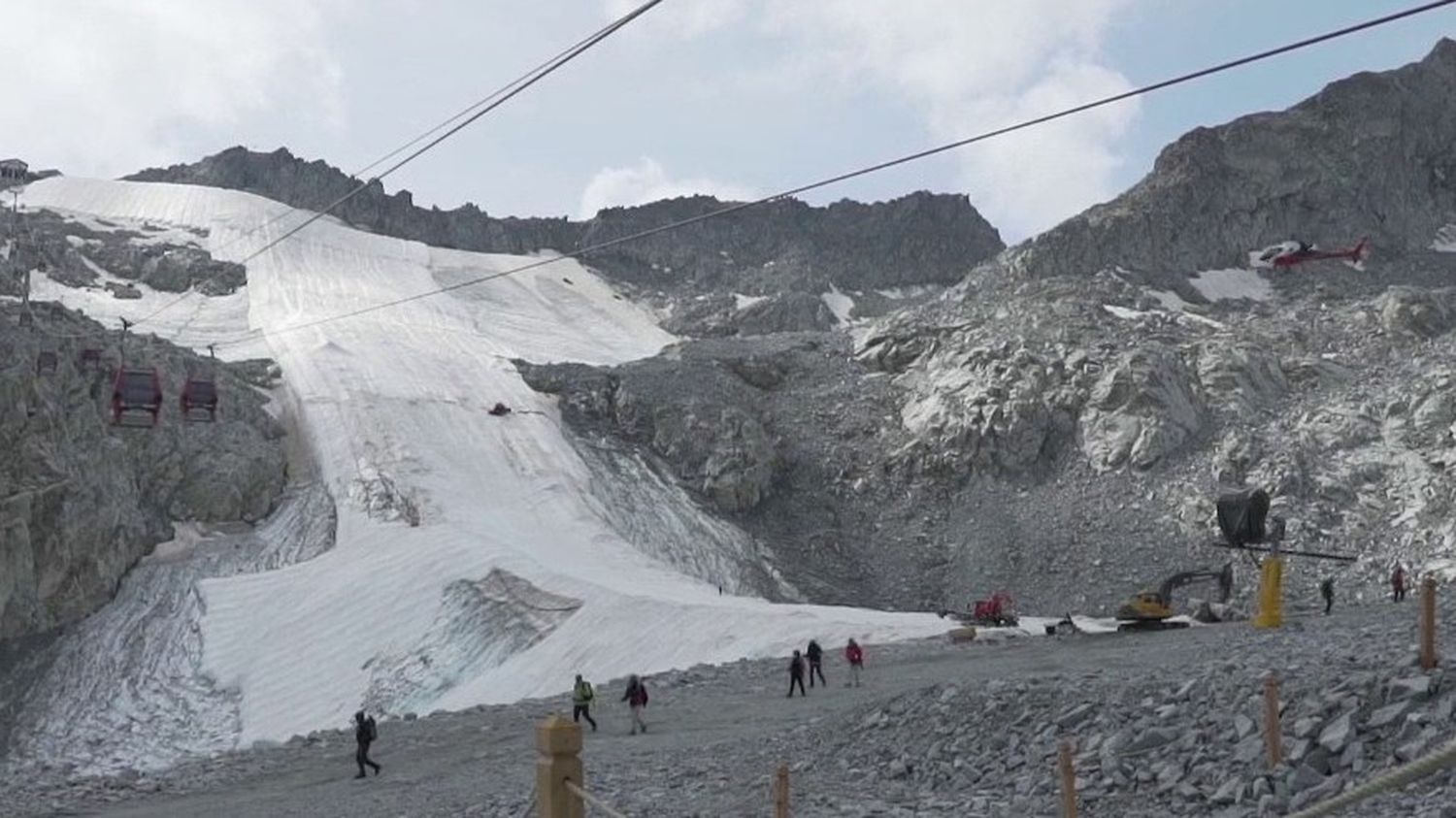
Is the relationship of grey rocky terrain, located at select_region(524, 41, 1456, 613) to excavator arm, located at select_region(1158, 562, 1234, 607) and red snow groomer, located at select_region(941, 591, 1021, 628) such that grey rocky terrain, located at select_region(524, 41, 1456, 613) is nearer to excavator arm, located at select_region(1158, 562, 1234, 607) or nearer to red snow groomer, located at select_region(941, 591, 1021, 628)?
excavator arm, located at select_region(1158, 562, 1234, 607)

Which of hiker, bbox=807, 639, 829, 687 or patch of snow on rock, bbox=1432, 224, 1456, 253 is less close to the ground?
patch of snow on rock, bbox=1432, 224, 1456, 253

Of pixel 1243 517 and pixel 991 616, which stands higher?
pixel 1243 517

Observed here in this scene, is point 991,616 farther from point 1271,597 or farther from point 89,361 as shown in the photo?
point 89,361

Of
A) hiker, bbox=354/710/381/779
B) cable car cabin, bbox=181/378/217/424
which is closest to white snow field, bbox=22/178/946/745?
cable car cabin, bbox=181/378/217/424

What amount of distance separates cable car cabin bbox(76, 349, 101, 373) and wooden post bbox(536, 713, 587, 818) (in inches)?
1724

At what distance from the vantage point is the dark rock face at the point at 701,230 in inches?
4045

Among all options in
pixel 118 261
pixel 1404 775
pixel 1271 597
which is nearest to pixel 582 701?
pixel 1271 597

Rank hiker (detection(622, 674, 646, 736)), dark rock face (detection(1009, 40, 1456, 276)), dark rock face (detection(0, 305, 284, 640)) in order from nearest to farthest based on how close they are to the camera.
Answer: hiker (detection(622, 674, 646, 736)), dark rock face (detection(0, 305, 284, 640)), dark rock face (detection(1009, 40, 1456, 276))

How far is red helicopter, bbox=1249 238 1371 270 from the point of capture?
228ft

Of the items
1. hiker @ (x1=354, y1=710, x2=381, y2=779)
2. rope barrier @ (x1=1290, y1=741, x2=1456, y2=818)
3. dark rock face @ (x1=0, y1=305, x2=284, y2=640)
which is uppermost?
dark rock face @ (x1=0, y1=305, x2=284, y2=640)

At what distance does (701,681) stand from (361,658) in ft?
43.0

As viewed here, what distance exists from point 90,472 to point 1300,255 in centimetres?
5944

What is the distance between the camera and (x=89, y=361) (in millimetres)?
45844

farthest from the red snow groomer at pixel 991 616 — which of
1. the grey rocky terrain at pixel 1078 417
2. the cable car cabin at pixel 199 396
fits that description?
the cable car cabin at pixel 199 396
